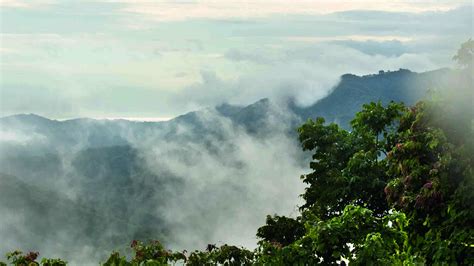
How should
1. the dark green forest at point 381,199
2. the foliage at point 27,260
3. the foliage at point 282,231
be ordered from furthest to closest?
the foliage at point 282,231 < the foliage at point 27,260 < the dark green forest at point 381,199

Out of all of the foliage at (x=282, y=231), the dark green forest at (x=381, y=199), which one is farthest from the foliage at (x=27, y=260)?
the foliage at (x=282, y=231)

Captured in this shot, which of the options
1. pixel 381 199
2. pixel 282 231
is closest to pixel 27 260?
pixel 282 231

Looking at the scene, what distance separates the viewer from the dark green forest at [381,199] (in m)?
11.1

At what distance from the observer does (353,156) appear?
31.0 m

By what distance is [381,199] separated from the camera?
30.6m

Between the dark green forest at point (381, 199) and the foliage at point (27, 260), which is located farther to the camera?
the foliage at point (27, 260)

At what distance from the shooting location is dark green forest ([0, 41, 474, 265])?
11148 mm

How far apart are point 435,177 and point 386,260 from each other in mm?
9515

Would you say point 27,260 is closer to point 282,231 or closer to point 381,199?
point 282,231

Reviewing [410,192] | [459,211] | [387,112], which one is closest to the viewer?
[459,211]

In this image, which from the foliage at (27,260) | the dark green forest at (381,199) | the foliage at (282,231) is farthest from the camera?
the foliage at (282,231)

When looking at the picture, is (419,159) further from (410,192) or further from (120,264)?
(120,264)

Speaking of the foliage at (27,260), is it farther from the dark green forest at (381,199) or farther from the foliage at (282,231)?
the foliage at (282,231)

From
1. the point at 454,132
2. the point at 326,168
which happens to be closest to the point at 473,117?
the point at 454,132
